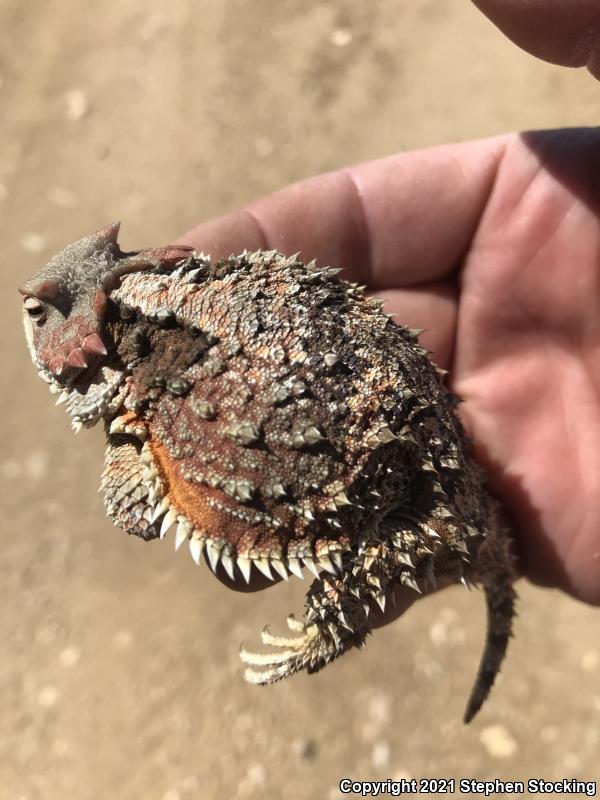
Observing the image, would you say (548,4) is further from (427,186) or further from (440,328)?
(440,328)

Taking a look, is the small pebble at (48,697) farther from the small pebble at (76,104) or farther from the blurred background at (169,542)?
the small pebble at (76,104)

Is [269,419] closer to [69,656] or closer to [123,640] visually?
[123,640]

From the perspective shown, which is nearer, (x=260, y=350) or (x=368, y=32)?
(x=260, y=350)

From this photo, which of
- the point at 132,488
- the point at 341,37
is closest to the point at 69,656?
the point at 132,488

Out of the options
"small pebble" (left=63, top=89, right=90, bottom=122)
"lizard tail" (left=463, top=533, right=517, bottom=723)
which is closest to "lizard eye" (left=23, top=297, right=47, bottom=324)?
"lizard tail" (left=463, top=533, right=517, bottom=723)

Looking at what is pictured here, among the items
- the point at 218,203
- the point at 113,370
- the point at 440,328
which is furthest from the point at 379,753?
the point at 218,203

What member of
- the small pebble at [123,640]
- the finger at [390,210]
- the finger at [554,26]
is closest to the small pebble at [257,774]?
the small pebble at [123,640]
